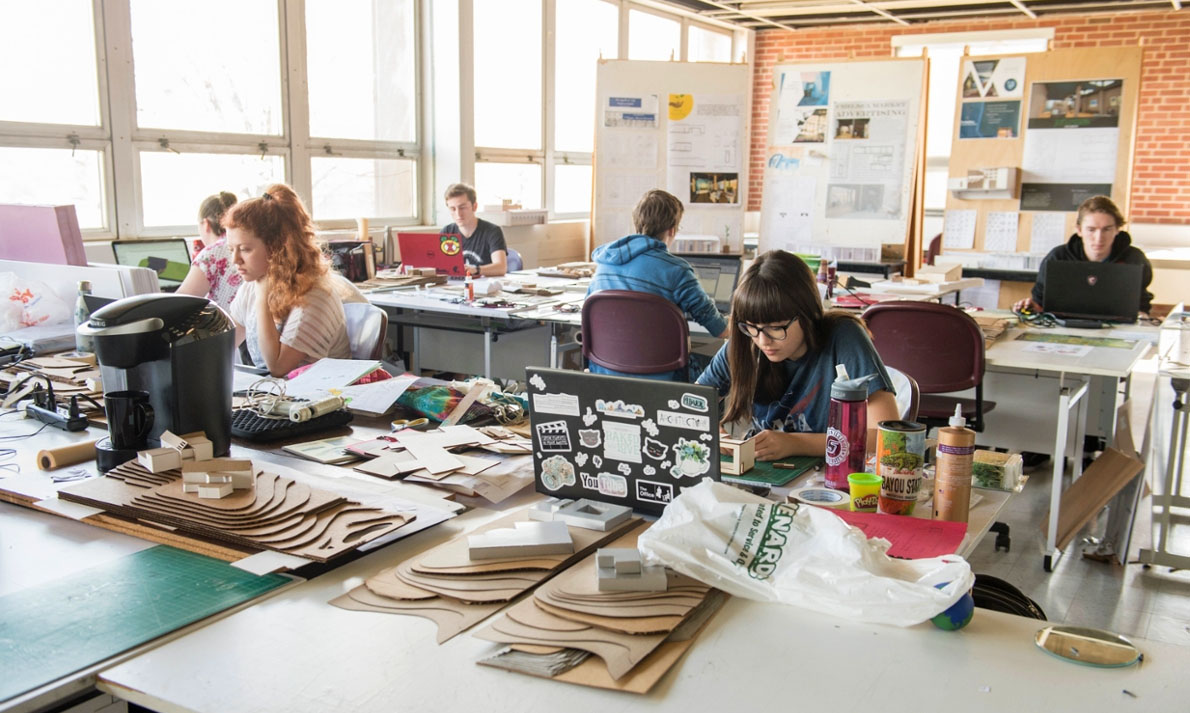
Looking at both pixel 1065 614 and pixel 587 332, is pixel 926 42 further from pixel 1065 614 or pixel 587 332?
pixel 1065 614

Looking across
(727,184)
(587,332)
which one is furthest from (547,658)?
(727,184)

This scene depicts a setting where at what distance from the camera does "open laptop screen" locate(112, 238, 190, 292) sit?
4.47 meters

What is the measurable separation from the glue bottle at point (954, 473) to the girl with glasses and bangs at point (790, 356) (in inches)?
14.7

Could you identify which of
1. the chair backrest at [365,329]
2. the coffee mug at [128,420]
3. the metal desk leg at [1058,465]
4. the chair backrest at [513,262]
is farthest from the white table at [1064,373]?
the chair backrest at [513,262]

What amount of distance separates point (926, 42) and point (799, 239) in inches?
143

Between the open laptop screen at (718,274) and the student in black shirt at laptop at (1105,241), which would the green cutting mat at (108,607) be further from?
the student in black shirt at laptop at (1105,241)

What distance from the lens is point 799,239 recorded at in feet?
22.1

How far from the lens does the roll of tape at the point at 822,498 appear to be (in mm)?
1552

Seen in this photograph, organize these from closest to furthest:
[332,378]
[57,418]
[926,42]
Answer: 1. [57,418]
2. [332,378]
3. [926,42]

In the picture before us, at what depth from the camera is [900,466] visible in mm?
1522

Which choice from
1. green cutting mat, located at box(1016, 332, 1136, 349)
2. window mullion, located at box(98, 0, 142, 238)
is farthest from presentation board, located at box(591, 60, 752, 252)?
green cutting mat, located at box(1016, 332, 1136, 349)

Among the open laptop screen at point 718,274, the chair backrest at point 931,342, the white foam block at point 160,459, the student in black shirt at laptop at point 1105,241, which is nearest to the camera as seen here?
the white foam block at point 160,459

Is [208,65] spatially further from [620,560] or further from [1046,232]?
[1046,232]

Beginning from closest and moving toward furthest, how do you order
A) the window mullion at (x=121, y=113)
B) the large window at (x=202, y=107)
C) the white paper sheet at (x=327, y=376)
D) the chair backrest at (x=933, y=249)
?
1. the white paper sheet at (x=327, y=376)
2. the large window at (x=202, y=107)
3. the window mullion at (x=121, y=113)
4. the chair backrest at (x=933, y=249)
